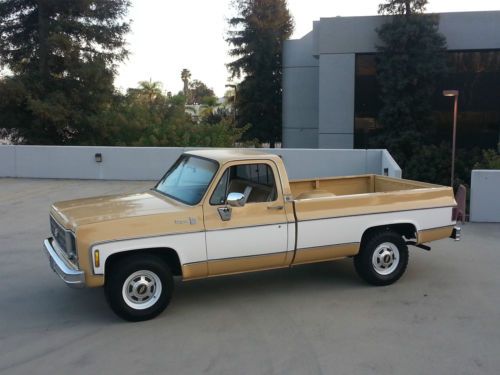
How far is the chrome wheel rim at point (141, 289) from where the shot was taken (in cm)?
562

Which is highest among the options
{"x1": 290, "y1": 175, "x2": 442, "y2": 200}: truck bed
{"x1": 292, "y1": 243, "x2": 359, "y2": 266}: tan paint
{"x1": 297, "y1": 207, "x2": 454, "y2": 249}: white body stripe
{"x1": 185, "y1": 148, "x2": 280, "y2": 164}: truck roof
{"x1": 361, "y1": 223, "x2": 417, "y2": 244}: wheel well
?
{"x1": 185, "y1": 148, "x2": 280, "y2": 164}: truck roof

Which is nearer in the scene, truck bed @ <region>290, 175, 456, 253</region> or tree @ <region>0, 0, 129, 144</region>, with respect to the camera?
truck bed @ <region>290, 175, 456, 253</region>

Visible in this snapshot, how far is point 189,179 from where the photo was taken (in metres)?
6.44

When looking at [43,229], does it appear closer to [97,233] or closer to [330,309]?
[97,233]

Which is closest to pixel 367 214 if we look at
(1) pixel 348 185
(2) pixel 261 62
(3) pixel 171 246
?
(1) pixel 348 185

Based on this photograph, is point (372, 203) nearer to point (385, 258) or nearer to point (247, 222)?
point (385, 258)

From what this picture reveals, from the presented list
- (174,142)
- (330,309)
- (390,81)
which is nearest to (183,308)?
(330,309)

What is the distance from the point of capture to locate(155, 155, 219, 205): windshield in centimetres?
607

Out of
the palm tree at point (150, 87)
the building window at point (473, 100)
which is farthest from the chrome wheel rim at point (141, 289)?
the palm tree at point (150, 87)

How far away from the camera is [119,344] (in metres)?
5.18

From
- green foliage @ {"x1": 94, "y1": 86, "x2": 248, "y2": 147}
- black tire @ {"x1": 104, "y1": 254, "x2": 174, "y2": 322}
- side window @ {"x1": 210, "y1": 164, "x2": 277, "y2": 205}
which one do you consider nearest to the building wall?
green foliage @ {"x1": 94, "y1": 86, "x2": 248, "y2": 147}

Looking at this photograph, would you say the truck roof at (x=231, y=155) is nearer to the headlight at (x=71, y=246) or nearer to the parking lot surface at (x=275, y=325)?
the parking lot surface at (x=275, y=325)

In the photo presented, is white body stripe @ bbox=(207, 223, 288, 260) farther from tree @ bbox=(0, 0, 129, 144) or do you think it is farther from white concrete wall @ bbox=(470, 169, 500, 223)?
tree @ bbox=(0, 0, 129, 144)

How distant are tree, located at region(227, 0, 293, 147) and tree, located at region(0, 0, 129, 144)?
554 inches
